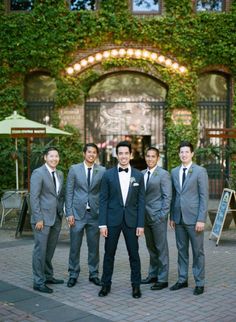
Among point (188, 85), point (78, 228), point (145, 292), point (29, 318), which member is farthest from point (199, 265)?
point (188, 85)

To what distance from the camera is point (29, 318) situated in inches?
197

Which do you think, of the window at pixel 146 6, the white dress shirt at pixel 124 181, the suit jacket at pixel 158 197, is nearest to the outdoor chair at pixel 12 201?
the suit jacket at pixel 158 197

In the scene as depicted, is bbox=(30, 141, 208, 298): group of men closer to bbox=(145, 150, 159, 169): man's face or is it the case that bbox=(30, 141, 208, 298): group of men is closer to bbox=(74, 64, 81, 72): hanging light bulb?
bbox=(145, 150, 159, 169): man's face

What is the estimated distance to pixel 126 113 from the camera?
15352 mm

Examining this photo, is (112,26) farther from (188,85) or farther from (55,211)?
(55,211)

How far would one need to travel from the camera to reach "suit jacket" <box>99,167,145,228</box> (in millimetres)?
5750

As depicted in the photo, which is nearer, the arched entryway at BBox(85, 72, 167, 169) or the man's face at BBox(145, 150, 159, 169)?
the man's face at BBox(145, 150, 159, 169)

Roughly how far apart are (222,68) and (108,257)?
35.4 feet

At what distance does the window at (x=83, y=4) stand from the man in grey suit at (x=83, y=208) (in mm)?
10083

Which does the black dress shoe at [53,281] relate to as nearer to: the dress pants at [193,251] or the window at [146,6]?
the dress pants at [193,251]

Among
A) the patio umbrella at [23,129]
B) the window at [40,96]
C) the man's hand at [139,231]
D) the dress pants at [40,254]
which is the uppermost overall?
the window at [40,96]

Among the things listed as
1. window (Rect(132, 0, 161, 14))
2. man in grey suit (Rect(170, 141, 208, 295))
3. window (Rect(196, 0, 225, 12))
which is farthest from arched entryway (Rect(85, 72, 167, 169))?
man in grey suit (Rect(170, 141, 208, 295))

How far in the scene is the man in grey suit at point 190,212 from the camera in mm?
5973

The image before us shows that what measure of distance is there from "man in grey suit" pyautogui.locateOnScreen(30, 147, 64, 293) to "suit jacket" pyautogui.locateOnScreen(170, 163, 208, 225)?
5.28ft
